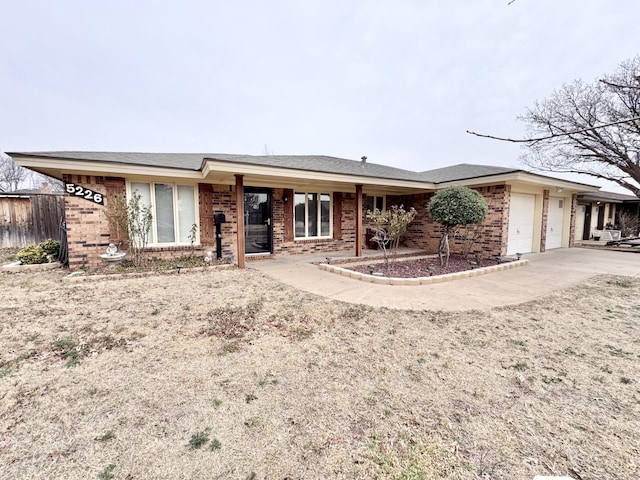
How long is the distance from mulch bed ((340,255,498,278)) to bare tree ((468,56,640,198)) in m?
7.74

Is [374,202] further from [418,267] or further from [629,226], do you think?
[629,226]

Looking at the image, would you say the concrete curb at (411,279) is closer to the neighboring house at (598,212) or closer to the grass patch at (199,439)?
the grass patch at (199,439)

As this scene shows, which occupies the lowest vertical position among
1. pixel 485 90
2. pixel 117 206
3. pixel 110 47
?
pixel 117 206

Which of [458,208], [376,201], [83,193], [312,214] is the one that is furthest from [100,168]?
[376,201]

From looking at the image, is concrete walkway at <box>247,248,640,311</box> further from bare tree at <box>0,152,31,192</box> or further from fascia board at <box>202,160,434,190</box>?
bare tree at <box>0,152,31,192</box>

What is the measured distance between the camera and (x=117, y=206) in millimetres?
6438

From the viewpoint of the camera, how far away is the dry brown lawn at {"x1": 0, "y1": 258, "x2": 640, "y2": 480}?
1.55 metres

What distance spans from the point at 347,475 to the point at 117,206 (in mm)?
7187

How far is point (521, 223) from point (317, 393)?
10.3 m

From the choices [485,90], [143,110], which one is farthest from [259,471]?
[143,110]

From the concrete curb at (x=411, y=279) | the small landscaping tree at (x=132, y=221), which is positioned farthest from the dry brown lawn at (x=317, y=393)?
the small landscaping tree at (x=132, y=221)

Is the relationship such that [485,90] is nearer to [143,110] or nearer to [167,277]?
[167,277]

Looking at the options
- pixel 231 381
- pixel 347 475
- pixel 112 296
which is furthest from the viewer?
pixel 112 296

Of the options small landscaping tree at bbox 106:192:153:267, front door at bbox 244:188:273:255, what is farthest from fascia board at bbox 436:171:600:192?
small landscaping tree at bbox 106:192:153:267
